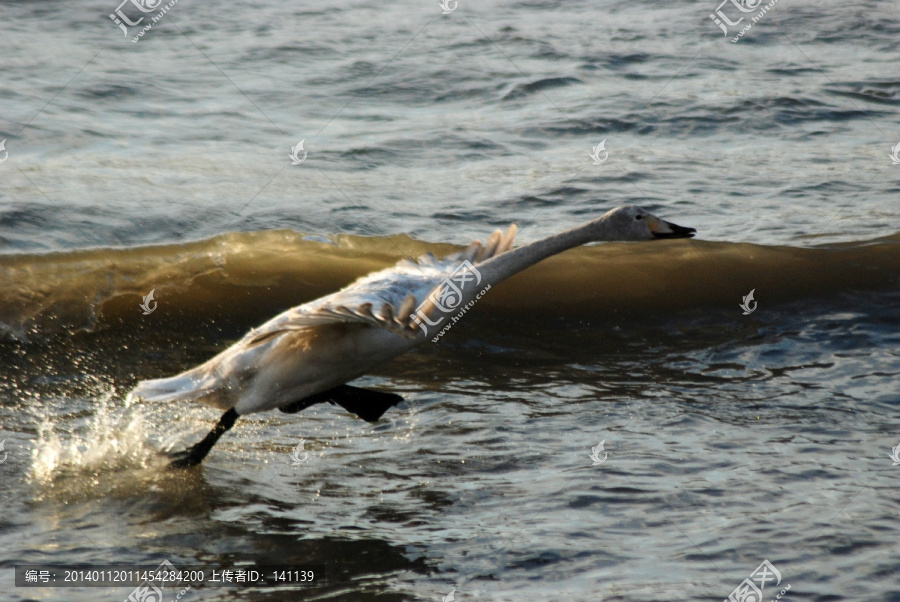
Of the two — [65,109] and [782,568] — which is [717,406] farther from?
[65,109]

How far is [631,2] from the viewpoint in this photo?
1880cm

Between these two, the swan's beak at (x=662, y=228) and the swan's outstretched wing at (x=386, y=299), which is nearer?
the swan's outstretched wing at (x=386, y=299)

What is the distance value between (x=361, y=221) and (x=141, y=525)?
6.01 m

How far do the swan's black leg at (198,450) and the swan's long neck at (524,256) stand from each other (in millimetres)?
1872

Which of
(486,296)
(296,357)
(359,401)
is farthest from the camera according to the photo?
(486,296)

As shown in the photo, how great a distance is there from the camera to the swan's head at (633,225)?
6.93 metres

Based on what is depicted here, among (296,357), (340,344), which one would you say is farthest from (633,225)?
(296,357)

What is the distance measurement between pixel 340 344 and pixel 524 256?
1246 mm

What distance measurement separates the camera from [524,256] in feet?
21.2

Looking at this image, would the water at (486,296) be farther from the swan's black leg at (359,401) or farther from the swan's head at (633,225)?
the swan's head at (633,225)

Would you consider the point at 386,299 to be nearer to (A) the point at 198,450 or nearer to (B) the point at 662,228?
(A) the point at 198,450

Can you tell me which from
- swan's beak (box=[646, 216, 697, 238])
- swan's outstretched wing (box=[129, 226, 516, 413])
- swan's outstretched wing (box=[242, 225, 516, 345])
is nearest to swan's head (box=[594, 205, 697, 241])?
swan's beak (box=[646, 216, 697, 238])

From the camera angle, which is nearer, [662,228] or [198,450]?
[198,450]

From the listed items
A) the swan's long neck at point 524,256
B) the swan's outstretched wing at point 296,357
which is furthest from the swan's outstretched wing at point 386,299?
the swan's long neck at point 524,256
